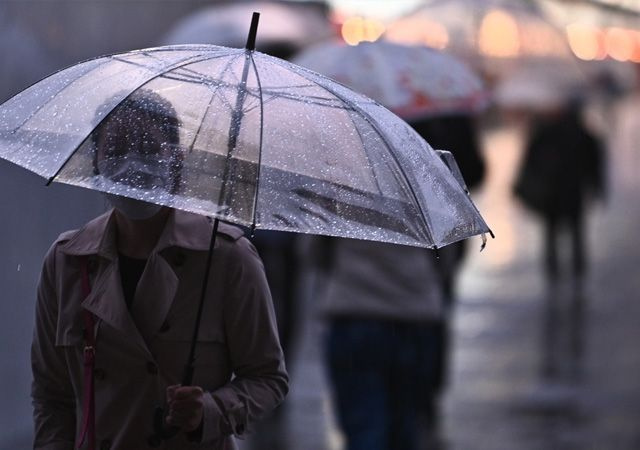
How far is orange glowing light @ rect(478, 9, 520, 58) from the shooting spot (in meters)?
9.42

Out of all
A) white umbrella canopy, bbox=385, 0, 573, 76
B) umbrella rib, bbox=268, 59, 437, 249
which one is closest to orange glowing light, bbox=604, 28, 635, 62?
white umbrella canopy, bbox=385, 0, 573, 76

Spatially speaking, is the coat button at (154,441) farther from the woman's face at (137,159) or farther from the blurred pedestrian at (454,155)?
the blurred pedestrian at (454,155)

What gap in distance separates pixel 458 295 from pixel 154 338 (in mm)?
11692

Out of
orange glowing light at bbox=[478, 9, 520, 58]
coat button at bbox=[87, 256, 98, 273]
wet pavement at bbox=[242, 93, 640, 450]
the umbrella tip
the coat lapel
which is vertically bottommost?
wet pavement at bbox=[242, 93, 640, 450]

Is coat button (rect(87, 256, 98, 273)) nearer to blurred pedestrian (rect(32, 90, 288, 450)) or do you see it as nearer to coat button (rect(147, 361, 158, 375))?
blurred pedestrian (rect(32, 90, 288, 450))

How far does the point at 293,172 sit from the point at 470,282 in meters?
12.8

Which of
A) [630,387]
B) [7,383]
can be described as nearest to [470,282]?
[630,387]

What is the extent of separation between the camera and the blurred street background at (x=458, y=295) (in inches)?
312

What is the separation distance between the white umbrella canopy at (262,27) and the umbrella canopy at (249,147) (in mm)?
5335

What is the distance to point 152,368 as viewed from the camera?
339cm

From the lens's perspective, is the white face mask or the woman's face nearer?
the woman's face

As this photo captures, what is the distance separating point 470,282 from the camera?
52.6 feet

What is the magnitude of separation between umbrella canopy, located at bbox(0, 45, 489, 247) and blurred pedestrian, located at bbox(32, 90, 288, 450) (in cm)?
5

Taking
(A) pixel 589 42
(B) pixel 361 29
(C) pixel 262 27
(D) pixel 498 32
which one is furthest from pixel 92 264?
(A) pixel 589 42
